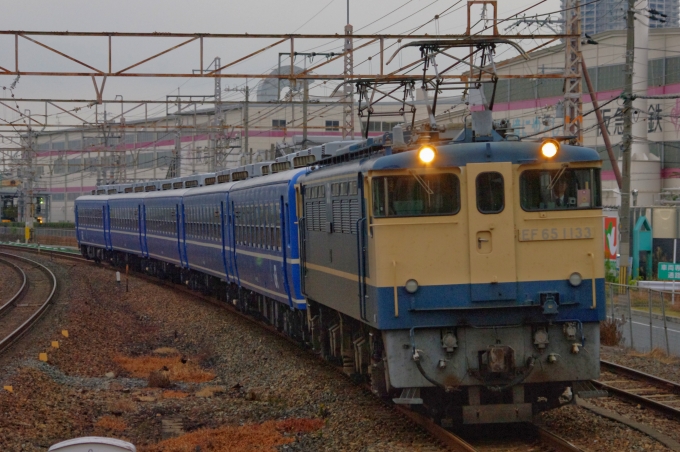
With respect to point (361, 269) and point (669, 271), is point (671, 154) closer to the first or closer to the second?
point (669, 271)

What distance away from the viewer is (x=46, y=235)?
239 ft

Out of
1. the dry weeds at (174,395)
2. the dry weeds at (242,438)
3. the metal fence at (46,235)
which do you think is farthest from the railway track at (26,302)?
the metal fence at (46,235)

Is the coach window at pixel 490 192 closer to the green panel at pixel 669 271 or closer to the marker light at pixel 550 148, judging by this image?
the marker light at pixel 550 148

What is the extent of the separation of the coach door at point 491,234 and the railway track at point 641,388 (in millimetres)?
2770

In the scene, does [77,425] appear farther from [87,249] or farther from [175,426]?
[87,249]

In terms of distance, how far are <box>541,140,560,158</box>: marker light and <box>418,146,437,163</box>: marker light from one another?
1.11 m

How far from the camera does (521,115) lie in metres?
49.8

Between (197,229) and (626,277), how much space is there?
12341 millimetres

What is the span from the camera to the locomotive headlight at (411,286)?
982 cm

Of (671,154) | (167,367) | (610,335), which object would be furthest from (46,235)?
(610,335)

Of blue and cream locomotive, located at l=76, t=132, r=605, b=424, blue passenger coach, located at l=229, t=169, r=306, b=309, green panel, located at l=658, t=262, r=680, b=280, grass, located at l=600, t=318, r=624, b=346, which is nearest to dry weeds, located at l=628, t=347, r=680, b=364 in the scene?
grass, located at l=600, t=318, r=624, b=346

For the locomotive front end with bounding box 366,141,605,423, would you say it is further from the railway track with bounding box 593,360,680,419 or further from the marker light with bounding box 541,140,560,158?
the railway track with bounding box 593,360,680,419

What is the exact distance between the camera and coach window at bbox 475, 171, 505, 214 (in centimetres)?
988

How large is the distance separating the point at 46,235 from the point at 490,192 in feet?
220
